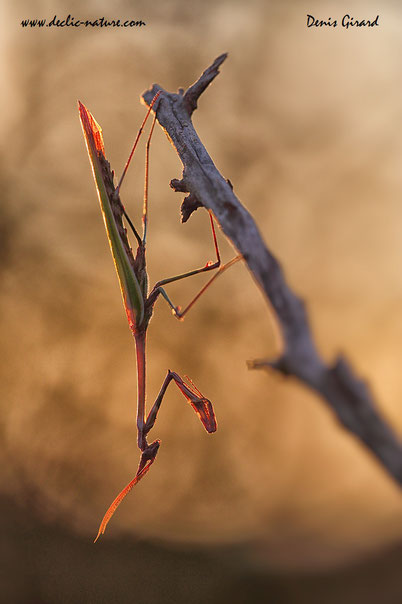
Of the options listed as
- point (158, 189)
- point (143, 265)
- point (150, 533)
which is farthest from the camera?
point (150, 533)

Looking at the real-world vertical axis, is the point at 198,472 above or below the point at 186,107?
below

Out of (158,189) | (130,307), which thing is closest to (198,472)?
(158,189)

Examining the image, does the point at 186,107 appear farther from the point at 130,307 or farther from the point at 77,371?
the point at 77,371

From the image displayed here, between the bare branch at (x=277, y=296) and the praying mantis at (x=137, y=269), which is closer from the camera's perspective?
the bare branch at (x=277, y=296)

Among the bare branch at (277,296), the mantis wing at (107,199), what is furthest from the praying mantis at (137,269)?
the bare branch at (277,296)

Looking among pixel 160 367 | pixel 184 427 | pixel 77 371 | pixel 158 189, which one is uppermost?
pixel 158 189

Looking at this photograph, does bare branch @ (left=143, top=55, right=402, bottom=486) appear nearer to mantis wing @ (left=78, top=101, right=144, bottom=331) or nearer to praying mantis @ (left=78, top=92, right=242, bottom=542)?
praying mantis @ (left=78, top=92, right=242, bottom=542)

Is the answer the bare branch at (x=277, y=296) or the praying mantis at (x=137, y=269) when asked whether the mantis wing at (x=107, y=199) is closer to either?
the praying mantis at (x=137, y=269)
